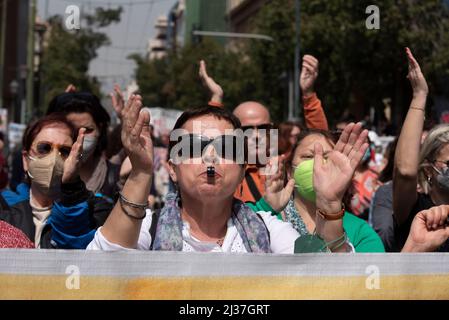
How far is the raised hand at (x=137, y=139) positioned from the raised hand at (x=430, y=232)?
932 mm

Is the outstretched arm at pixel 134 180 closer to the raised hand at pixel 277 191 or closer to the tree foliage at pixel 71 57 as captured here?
the raised hand at pixel 277 191

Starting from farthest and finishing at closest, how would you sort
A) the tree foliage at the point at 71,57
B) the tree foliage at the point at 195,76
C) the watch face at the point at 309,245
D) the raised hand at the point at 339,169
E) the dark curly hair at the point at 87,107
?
the tree foliage at the point at 195,76, the tree foliage at the point at 71,57, the dark curly hair at the point at 87,107, the raised hand at the point at 339,169, the watch face at the point at 309,245

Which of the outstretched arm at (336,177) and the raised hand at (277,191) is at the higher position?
the outstretched arm at (336,177)

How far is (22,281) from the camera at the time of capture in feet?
7.69

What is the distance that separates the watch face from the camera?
2.75 metres

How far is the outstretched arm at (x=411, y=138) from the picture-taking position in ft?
12.0

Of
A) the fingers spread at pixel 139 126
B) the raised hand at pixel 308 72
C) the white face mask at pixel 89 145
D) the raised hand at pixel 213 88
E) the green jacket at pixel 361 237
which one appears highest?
the raised hand at pixel 308 72

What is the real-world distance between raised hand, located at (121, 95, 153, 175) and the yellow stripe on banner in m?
0.53

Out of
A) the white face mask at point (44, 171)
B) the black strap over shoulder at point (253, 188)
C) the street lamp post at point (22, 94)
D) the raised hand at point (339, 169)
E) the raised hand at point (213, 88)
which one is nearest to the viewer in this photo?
the raised hand at point (339, 169)

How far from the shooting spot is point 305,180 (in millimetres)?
3945
